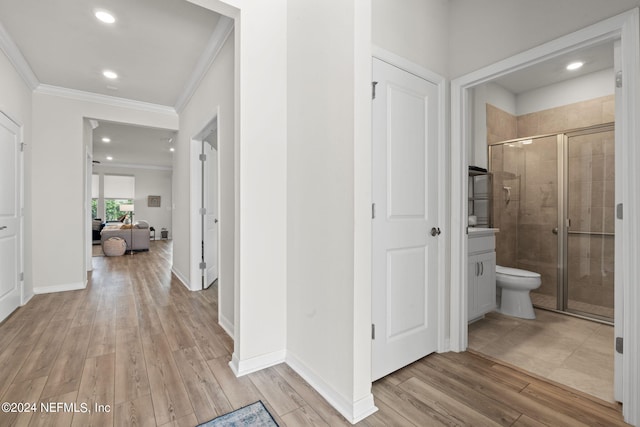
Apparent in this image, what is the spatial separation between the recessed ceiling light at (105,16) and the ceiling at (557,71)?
367cm

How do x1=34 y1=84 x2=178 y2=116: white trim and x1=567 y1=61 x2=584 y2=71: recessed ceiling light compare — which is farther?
x1=34 y1=84 x2=178 y2=116: white trim

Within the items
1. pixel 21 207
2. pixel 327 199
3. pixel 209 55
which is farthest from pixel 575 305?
pixel 21 207

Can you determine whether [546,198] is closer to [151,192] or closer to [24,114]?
[24,114]

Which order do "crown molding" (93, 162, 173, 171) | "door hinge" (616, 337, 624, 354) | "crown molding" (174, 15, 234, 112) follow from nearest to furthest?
"door hinge" (616, 337, 624, 354)
"crown molding" (174, 15, 234, 112)
"crown molding" (93, 162, 173, 171)

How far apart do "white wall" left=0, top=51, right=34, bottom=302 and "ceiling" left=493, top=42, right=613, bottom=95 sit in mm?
5002

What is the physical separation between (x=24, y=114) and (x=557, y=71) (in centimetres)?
627

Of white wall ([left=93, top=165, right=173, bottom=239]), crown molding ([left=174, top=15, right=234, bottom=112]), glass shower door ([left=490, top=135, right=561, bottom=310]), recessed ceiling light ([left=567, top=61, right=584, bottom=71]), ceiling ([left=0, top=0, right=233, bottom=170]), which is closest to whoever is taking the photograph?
ceiling ([left=0, top=0, right=233, bottom=170])

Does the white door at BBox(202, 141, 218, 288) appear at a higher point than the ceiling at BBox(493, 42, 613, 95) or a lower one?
lower

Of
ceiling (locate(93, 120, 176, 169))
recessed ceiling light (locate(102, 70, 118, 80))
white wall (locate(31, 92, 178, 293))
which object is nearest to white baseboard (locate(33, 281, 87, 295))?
white wall (locate(31, 92, 178, 293))

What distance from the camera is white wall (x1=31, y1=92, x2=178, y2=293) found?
12.5ft

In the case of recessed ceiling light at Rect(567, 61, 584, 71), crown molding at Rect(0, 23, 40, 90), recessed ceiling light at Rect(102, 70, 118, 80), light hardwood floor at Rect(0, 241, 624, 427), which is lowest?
light hardwood floor at Rect(0, 241, 624, 427)

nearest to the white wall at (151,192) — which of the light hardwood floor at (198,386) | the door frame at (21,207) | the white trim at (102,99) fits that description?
the white trim at (102,99)

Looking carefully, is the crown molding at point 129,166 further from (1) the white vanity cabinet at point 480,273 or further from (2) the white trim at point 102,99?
(1) the white vanity cabinet at point 480,273

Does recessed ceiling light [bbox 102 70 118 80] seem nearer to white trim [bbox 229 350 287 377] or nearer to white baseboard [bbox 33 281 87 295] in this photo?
white baseboard [bbox 33 281 87 295]
